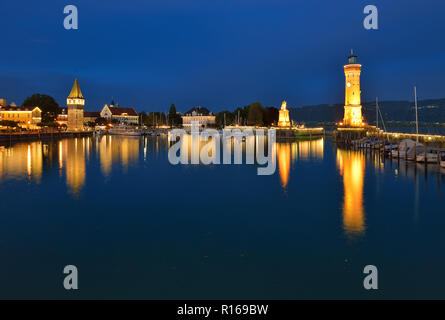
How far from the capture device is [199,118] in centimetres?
15275

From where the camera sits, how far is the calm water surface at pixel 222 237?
11250 millimetres

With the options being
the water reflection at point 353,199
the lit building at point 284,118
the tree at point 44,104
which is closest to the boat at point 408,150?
the water reflection at point 353,199

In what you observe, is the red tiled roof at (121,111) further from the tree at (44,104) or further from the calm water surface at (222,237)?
the calm water surface at (222,237)

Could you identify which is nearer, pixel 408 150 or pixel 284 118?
pixel 408 150

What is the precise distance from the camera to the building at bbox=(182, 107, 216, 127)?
5994 inches

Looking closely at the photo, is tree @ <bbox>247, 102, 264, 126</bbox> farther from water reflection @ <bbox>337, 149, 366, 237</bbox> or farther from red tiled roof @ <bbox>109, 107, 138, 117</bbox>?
water reflection @ <bbox>337, 149, 366, 237</bbox>

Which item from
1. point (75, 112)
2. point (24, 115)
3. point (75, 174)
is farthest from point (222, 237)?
point (75, 112)

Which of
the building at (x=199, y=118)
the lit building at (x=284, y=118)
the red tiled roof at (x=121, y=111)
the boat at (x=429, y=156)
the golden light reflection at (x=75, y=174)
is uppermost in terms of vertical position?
the red tiled roof at (x=121, y=111)

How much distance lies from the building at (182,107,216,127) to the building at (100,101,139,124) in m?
23.0

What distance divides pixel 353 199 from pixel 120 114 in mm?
147656

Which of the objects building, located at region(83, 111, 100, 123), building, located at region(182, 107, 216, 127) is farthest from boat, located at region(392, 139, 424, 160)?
building, located at region(83, 111, 100, 123)

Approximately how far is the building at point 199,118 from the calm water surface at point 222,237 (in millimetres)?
122815

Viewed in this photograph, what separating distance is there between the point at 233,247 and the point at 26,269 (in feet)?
21.4

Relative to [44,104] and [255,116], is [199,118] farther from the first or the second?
[44,104]
